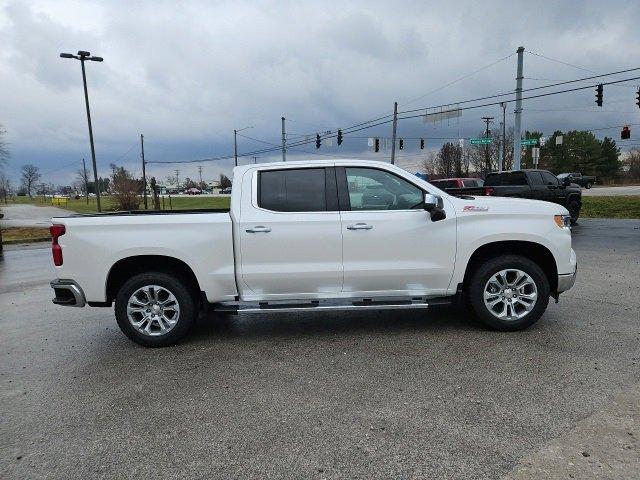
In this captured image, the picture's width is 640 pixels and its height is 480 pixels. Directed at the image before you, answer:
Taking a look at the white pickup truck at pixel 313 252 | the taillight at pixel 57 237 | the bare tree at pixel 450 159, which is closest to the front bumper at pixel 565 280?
the white pickup truck at pixel 313 252

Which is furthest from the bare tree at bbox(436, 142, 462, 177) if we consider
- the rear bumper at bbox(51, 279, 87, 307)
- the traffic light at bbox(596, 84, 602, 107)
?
the rear bumper at bbox(51, 279, 87, 307)

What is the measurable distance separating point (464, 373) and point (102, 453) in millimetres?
2835

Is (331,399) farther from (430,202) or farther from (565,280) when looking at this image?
(565,280)

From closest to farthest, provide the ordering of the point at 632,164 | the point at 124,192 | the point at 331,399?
the point at 331,399 < the point at 124,192 < the point at 632,164

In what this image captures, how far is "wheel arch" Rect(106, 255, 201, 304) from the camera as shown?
5000 millimetres

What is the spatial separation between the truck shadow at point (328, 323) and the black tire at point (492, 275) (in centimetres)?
27

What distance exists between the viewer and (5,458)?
9.82 feet

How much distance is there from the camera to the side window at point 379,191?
500 cm

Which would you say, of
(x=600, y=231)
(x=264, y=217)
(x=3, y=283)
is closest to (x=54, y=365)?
(x=264, y=217)

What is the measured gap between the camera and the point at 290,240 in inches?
190

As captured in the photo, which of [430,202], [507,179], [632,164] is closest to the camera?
[430,202]

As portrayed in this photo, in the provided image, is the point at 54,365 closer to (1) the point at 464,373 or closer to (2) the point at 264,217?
(2) the point at 264,217

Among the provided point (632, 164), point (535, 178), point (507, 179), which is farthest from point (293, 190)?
point (632, 164)

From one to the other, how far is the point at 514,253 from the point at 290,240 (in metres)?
2.50
